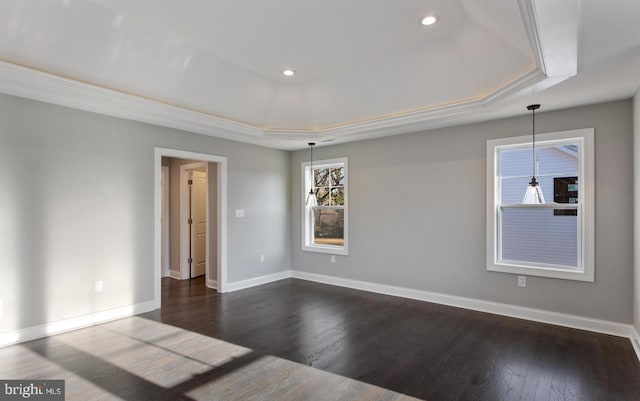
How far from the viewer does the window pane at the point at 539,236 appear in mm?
3796

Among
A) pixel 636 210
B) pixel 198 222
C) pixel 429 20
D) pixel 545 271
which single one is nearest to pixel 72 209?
pixel 198 222

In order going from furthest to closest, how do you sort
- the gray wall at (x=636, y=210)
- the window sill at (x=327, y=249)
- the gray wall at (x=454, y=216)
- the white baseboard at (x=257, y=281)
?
the window sill at (x=327, y=249), the white baseboard at (x=257, y=281), the gray wall at (x=454, y=216), the gray wall at (x=636, y=210)

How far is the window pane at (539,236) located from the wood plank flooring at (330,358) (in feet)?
2.61

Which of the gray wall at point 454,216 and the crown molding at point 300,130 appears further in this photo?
the gray wall at point 454,216

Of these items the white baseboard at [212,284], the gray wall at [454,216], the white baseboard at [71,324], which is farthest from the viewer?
the white baseboard at [212,284]

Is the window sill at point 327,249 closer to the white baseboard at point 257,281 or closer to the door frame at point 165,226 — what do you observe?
the white baseboard at point 257,281

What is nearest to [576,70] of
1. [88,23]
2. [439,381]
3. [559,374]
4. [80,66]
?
[559,374]

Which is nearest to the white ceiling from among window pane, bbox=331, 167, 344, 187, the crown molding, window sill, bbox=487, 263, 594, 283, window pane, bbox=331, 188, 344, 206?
the crown molding

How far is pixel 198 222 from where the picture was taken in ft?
21.1

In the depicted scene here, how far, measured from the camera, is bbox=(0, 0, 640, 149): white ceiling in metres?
2.44

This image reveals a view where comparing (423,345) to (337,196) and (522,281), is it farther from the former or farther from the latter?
(337,196)

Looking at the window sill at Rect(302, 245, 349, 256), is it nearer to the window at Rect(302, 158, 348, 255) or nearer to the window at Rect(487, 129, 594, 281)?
the window at Rect(302, 158, 348, 255)

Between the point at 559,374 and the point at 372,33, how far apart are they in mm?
3353

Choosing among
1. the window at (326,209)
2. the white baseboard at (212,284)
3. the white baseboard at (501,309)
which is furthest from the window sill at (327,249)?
the white baseboard at (212,284)
